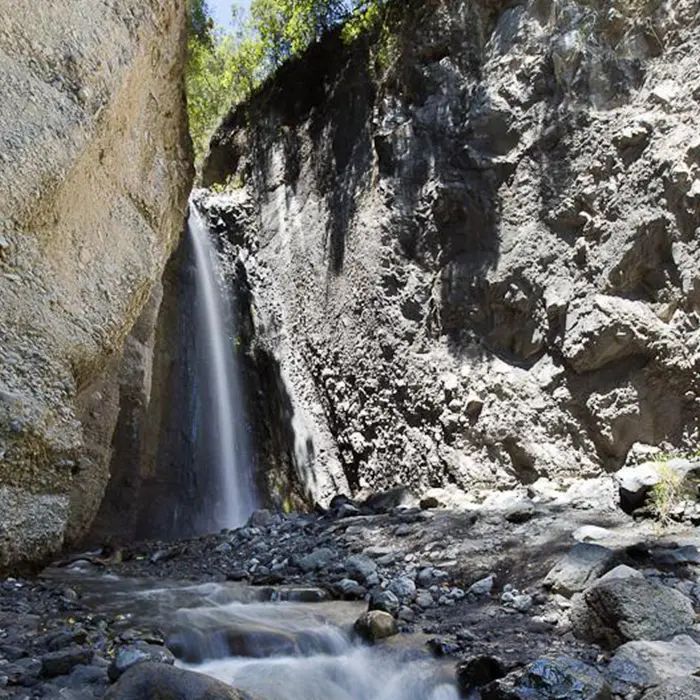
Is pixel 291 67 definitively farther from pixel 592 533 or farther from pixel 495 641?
pixel 495 641

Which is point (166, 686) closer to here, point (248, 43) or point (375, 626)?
point (375, 626)

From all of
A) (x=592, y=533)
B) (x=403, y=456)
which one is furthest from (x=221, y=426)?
(x=592, y=533)

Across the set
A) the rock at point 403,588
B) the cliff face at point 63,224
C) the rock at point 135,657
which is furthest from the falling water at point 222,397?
the rock at point 135,657

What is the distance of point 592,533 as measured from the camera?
542 cm

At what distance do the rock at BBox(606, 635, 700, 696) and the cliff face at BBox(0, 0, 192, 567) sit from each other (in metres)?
3.54

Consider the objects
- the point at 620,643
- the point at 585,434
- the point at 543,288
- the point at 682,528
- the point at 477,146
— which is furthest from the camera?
the point at 477,146

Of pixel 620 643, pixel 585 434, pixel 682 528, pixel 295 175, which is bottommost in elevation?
pixel 620 643

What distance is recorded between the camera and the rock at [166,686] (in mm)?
2662

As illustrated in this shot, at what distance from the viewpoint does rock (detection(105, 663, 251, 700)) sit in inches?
105

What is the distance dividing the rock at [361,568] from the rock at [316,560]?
9.7 inches

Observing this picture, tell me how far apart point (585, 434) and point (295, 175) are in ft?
24.7

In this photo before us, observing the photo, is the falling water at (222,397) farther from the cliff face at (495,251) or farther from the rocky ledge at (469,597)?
the rocky ledge at (469,597)

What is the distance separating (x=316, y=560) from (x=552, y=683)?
3.21m

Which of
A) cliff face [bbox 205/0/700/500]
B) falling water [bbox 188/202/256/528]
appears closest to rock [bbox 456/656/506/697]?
cliff face [bbox 205/0/700/500]
